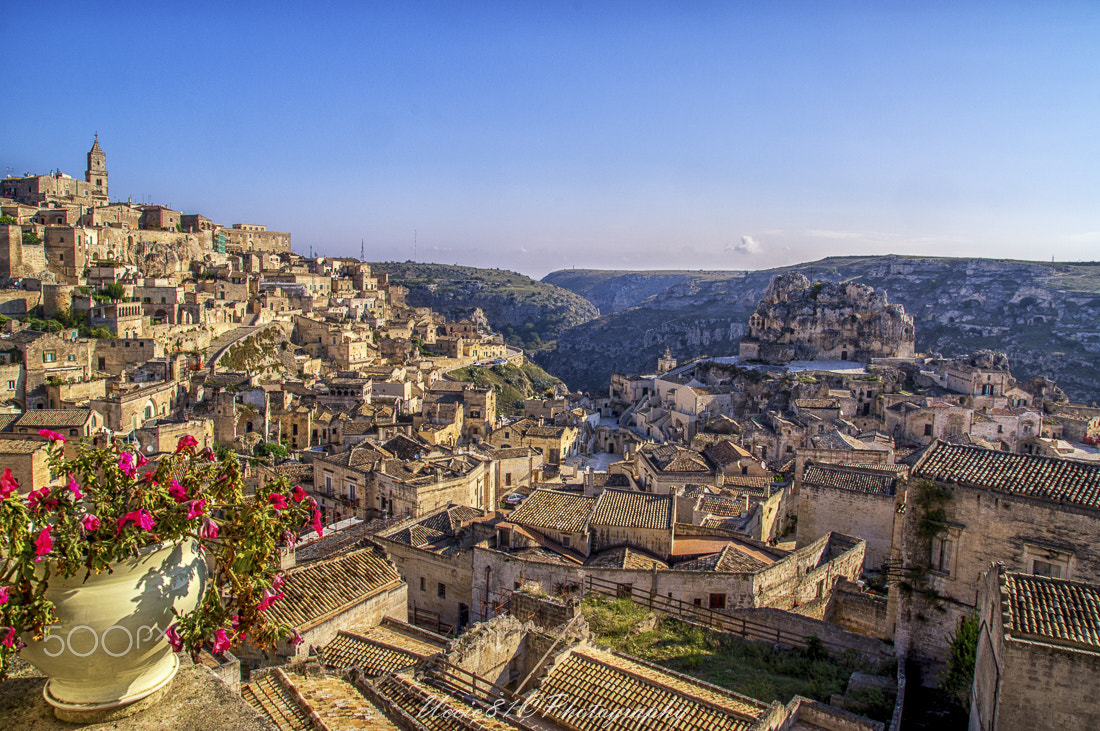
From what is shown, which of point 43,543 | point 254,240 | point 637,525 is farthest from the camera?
point 254,240

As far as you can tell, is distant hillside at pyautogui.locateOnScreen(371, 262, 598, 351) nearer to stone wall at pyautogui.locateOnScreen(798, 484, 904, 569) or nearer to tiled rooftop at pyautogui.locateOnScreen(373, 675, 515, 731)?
stone wall at pyautogui.locateOnScreen(798, 484, 904, 569)

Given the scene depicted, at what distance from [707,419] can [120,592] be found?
48250 mm

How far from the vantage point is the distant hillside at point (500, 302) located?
458 feet

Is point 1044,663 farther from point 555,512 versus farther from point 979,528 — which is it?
point 555,512

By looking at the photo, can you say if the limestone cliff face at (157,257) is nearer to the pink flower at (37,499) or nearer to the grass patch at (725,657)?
the grass patch at (725,657)

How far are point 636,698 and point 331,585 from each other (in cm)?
692

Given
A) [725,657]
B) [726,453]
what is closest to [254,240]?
[726,453]

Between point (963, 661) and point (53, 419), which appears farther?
point (53, 419)

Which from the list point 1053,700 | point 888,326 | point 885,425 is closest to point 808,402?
point 885,425

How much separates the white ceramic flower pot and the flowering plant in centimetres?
7

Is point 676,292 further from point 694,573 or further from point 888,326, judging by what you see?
point 694,573

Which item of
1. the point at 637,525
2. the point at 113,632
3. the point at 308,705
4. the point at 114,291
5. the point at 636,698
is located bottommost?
the point at 636,698

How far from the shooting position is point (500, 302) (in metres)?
150

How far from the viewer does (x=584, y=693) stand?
10062 millimetres
